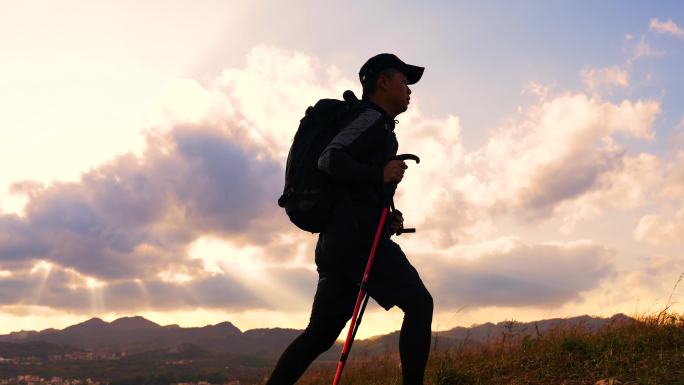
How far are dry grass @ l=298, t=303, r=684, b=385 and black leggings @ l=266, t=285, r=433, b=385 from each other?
2209 millimetres

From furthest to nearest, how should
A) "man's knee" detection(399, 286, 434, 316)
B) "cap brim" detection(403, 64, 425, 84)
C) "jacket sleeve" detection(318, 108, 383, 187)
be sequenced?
"cap brim" detection(403, 64, 425, 84) → "man's knee" detection(399, 286, 434, 316) → "jacket sleeve" detection(318, 108, 383, 187)

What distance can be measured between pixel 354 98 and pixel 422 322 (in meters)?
1.65

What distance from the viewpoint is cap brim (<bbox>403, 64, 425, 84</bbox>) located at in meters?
4.26

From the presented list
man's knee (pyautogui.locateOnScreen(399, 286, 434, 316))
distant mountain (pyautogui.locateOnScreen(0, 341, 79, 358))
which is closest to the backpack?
man's knee (pyautogui.locateOnScreen(399, 286, 434, 316))

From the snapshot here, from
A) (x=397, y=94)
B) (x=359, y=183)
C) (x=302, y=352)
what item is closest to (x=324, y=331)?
(x=302, y=352)

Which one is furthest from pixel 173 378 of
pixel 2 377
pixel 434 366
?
pixel 434 366

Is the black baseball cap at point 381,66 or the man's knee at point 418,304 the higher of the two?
the black baseball cap at point 381,66

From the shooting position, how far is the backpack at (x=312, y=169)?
12.3 feet

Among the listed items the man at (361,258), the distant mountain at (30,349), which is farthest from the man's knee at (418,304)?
the distant mountain at (30,349)

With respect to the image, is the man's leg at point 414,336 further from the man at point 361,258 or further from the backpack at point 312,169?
the backpack at point 312,169

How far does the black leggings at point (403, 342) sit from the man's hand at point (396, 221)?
0.44 metres

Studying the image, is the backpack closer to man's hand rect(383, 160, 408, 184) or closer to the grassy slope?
man's hand rect(383, 160, 408, 184)

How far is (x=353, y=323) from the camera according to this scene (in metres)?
3.69

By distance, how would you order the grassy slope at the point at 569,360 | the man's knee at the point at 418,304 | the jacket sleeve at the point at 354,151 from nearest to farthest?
the jacket sleeve at the point at 354,151
the man's knee at the point at 418,304
the grassy slope at the point at 569,360
